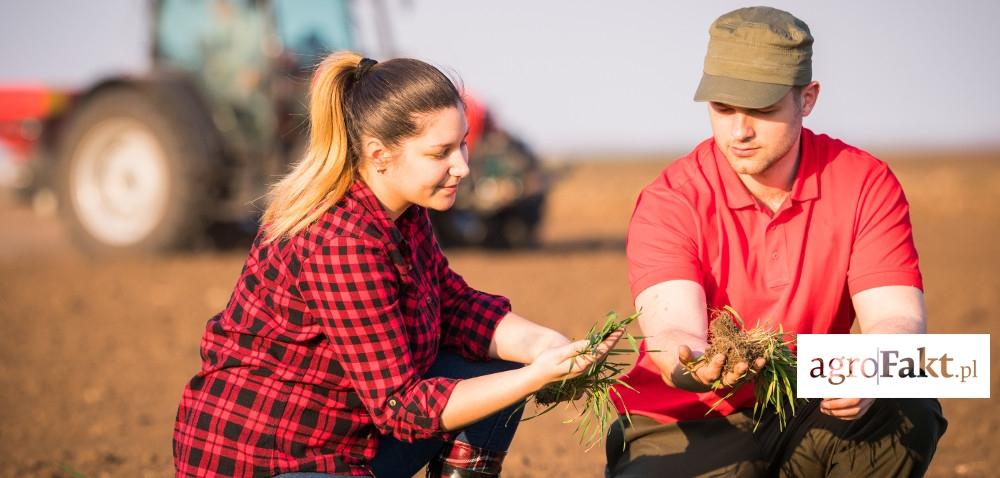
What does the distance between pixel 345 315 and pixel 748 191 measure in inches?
44.2

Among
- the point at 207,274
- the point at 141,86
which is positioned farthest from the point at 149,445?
the point at 141,86

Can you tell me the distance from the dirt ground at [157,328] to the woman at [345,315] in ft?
3.45

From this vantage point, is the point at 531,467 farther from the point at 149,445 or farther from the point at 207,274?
the point at 207,274

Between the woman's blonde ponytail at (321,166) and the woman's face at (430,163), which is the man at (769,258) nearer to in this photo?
the woman's face at (430,163)

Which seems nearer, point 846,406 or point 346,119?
point 846,406

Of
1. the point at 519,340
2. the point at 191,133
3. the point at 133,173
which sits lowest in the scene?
the point at 133,173

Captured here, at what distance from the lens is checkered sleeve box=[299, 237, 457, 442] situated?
257 centimetres

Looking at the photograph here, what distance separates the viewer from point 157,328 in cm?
751

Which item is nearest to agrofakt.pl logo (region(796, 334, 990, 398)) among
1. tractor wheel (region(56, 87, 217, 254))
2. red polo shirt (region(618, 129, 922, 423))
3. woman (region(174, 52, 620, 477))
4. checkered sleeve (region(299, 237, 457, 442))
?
red polo shirt (region(618, 129, 922, 423))

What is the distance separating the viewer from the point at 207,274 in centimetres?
908

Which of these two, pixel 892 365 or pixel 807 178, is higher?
pixel 807 178

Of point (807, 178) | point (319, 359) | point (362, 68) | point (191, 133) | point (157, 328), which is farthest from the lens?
point (191, 133)

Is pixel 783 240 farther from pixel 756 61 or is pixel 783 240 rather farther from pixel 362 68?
A: pixel 362 68

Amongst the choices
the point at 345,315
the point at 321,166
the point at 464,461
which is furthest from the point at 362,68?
the point at 464,461
